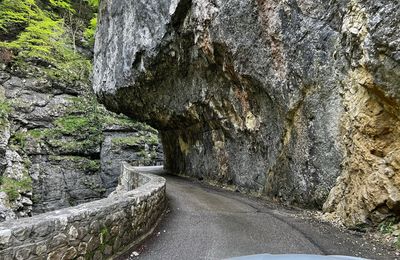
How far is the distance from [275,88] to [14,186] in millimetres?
17414

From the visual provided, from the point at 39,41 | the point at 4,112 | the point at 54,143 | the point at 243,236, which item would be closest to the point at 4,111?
the point at 4,112

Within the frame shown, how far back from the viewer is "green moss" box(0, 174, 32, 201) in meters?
19.6

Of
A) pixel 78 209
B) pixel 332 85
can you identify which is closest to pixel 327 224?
pixel 332 85

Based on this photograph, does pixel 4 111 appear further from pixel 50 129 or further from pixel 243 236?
pixel 243 236

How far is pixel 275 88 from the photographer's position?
36.9 feet

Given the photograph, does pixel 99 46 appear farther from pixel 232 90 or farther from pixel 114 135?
pixel 232 90

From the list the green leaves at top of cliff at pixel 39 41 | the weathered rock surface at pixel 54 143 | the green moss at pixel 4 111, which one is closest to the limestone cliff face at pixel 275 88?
the weathered rock surface at pixel 54 143

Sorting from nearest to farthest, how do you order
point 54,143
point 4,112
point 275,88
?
point 275,88 → point 4,112 → point 54,143

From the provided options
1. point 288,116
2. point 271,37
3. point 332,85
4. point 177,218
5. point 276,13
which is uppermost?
point 276,13

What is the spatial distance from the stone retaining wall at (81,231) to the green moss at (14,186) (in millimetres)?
15935

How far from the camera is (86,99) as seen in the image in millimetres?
29984

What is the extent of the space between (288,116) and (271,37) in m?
2.67

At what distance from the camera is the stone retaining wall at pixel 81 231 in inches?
149

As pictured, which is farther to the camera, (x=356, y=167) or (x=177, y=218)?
(x=177, y=218)
